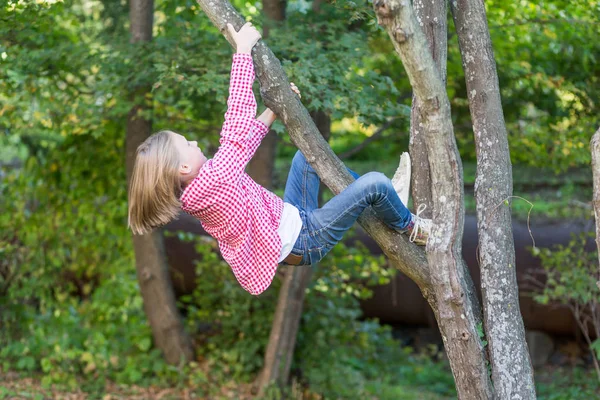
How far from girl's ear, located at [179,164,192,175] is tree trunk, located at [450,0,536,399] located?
136 cm

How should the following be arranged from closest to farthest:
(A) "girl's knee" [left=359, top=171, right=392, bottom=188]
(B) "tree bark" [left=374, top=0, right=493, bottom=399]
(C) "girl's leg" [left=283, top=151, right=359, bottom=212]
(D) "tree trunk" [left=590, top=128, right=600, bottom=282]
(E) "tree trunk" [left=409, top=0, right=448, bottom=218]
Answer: (B) "tree bark" [left=374, top=0, right=493, bottom=399] → (D) "tree trunk" [left=590, top=128, right=600, bottom=282] → (A) "girl's knee" [left=359, top=171, right=392, bottom=188] → (E) "tree trunk" [left=409, top=0, right=448, bottom=218] → (C) "girl's leg" [left=283, top=151, right=359, bottom=212]

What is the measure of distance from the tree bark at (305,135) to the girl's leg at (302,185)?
1.02ft

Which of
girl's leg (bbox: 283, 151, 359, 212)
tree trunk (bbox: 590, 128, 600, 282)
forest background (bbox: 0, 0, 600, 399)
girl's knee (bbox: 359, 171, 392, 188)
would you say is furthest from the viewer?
forest background (bbox: 0, 0, 600, 399)

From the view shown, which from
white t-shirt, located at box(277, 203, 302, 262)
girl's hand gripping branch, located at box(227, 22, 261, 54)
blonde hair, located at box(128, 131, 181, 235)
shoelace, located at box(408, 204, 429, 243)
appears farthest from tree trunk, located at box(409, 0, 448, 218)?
blonde hair, located at box(128, 131, 181, 235)

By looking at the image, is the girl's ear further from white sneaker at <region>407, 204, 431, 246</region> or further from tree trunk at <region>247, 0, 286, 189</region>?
tree trunk at <region>247, 0, 286, 189</region>

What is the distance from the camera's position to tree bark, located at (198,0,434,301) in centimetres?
294

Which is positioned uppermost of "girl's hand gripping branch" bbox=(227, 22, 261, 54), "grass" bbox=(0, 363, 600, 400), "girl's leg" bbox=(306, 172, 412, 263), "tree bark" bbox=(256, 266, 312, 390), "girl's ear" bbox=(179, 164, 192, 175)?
"girl's hand gripping branch" bbox=(227, 22, 261, 54)

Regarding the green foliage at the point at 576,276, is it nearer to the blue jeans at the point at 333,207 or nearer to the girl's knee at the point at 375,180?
the blue jeans at the point at 333,207

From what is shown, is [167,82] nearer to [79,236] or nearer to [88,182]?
[88,182]

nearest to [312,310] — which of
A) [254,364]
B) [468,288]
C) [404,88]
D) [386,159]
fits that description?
[254,364]

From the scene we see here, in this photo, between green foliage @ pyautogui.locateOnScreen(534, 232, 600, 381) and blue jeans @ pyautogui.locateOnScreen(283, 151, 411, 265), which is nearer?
blue jeans @ pyautogui.locateOnScreen(283, 151, 411, 265)

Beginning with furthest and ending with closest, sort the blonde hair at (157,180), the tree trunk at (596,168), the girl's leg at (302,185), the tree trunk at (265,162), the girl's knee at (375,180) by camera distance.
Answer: the tree trunk at (265,162)
the girl's leg at (302,185)
the blonde hair at (157,180)
the girl's knee at (375,180)
the tree trunk at (596,168)

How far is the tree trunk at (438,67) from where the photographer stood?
3.11 meters

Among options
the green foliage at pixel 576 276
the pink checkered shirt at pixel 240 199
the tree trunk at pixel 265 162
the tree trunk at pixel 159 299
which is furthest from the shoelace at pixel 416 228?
the tree trunk at pixel 159 299
